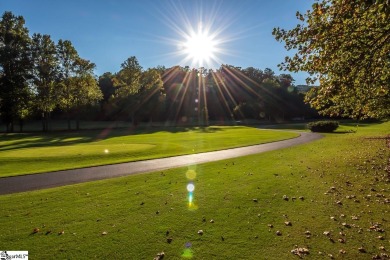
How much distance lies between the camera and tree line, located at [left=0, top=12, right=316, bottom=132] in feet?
177

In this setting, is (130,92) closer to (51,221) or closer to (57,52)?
(57,52)

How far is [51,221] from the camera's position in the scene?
7.83 metres

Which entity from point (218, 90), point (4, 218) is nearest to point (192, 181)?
point (4, 218)

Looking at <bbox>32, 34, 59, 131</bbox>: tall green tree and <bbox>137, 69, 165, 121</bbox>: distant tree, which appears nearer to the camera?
<bbox>32, 34, 59, 131</bbox>: tall green tree

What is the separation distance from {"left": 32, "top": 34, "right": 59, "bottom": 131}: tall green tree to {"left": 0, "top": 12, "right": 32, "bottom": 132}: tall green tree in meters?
1.36

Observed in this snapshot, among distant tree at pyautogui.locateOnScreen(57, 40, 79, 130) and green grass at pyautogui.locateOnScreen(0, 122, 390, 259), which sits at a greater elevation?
distant tree at pyautogui.locateOnScreen(57, 40, 79, 130)

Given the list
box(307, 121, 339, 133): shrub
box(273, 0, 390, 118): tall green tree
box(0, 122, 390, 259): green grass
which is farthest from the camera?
box(307, 121, 339, 133): shrub

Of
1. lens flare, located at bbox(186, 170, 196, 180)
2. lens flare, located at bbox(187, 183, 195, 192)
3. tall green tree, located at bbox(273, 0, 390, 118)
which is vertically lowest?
lens flare, located at bbox(187, 183, 195, 192)

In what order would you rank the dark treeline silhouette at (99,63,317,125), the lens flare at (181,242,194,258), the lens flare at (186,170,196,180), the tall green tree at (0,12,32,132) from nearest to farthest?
1. the lens flare at (181,242,194,258)
2. the lens flare at (186,170,196,180)
3. the tall green tree at (0,12,32,132)
4. the dark treeline silhouette at (99,63,317,125)

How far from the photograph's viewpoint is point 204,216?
8.18 metres

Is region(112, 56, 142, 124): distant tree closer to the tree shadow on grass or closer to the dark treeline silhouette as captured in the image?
the dark treeline silhouette

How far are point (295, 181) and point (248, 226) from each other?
218 inches

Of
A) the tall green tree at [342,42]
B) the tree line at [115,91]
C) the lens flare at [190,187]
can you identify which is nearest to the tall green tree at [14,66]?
the tree line at [115,91]

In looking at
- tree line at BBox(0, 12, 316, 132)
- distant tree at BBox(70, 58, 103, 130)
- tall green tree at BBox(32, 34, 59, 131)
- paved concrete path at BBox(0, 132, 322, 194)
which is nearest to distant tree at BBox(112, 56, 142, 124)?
tree line at BBox(0, 12, 316, 132)
